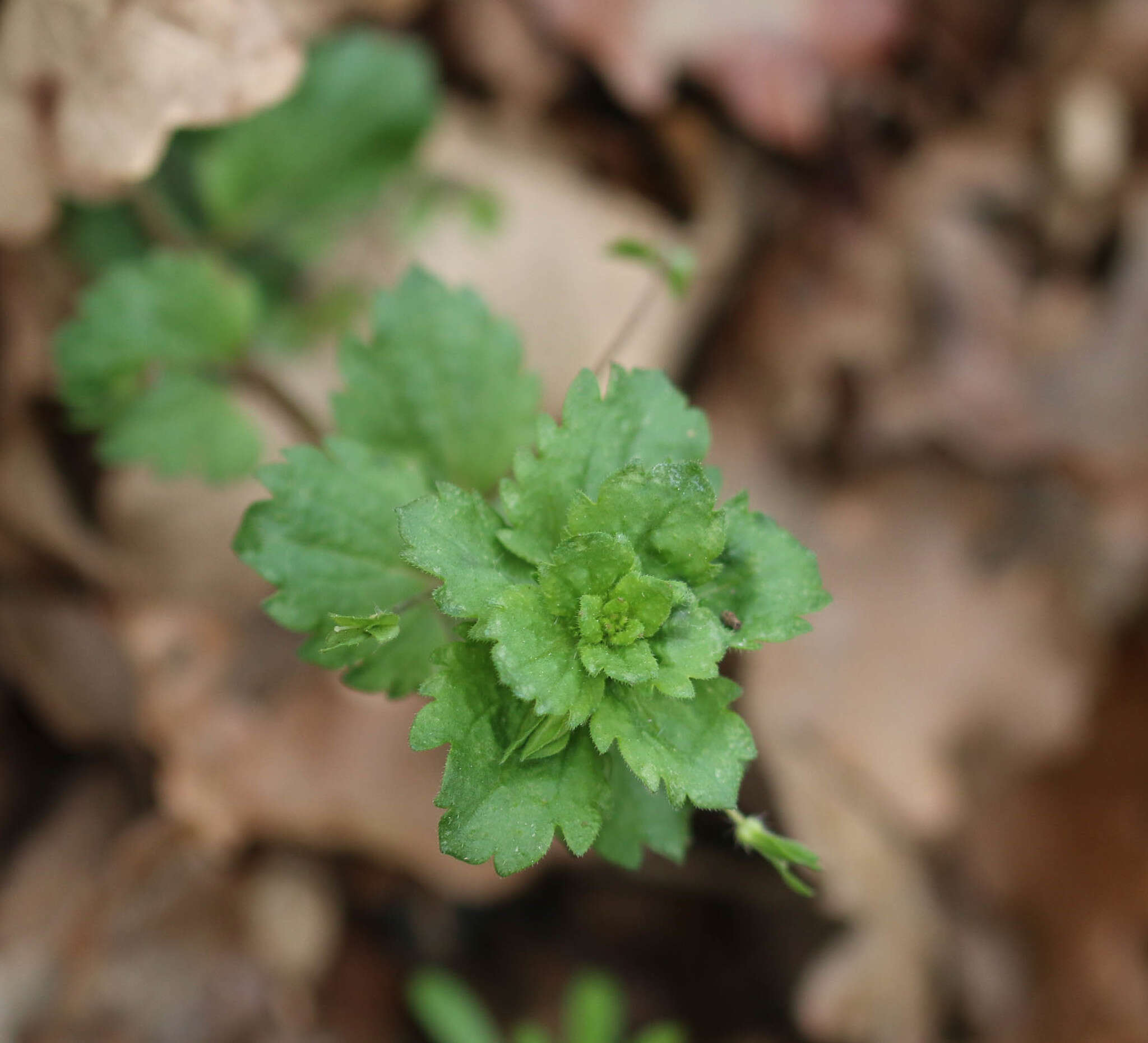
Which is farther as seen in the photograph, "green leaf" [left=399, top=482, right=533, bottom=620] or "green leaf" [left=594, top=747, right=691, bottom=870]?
"green leaf" [left=594, top=747, right=691, bottom=870]

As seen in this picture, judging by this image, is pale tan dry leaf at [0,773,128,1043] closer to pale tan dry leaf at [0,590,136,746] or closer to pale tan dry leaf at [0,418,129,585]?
pale tan dry leaf at [0,590,136,746]

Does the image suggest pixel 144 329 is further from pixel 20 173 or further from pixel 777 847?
pixel 777 847

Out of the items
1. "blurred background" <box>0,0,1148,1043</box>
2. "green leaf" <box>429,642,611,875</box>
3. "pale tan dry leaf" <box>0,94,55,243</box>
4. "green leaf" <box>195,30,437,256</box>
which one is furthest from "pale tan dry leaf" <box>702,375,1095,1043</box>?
"pale tan dry leaf" <box>0,94,55,243</box>

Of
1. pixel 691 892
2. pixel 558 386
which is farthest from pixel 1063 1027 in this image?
pixel 558 386

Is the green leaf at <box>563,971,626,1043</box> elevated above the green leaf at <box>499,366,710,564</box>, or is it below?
below

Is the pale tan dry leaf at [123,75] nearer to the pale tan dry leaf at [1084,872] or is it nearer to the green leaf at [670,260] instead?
the green leaf at [670,260]

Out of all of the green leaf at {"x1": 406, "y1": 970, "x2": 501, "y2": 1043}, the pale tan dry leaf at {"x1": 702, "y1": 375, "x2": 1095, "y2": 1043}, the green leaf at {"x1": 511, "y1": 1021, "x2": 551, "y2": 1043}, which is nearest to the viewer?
the green leaf at {"x1": 511, "y1": 1021, "x2": 551, "y2": 1043}

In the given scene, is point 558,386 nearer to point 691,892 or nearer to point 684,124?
point 684,124

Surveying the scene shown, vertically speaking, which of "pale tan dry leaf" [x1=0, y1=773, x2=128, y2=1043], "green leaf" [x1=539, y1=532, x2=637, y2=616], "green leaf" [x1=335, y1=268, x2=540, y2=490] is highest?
"green leaf" [x1=539, y1=532, x2=637, y2=616]
